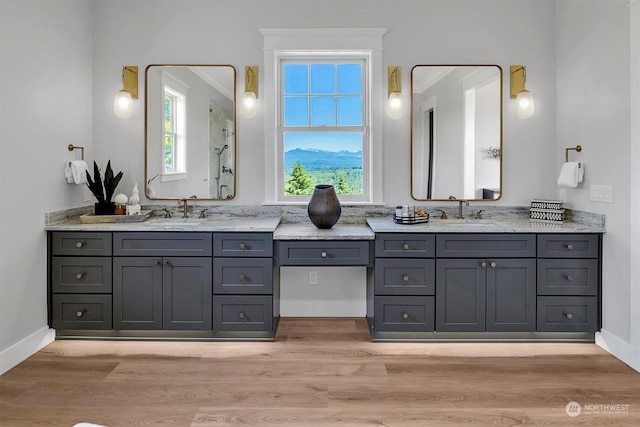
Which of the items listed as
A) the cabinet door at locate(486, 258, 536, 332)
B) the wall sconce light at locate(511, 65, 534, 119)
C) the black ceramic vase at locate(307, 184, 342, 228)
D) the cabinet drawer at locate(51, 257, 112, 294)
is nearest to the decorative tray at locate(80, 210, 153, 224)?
the cabinet drawer at locate(51, 257, 112, 294)

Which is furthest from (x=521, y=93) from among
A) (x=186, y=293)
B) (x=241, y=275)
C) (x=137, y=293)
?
(x=137, y=293)

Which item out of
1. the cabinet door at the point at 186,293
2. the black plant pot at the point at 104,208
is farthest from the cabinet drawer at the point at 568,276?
the black plant pot at the point at 104,208

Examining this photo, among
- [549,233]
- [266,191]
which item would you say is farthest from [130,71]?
[549,233]

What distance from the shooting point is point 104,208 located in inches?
136

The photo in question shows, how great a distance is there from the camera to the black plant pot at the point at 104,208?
346cm

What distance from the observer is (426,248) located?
314cm

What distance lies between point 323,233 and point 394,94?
1.26 meters

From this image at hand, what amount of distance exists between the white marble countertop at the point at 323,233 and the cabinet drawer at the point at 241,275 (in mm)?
210

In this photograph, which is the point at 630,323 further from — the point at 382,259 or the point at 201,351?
the point at 201,351

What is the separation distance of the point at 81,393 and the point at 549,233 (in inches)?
118

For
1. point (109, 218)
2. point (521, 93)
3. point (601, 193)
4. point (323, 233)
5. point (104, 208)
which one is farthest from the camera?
point (521, 93)

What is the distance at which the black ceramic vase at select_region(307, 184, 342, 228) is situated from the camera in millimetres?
3334

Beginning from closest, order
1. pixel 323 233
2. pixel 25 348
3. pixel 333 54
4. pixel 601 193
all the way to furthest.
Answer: pixel 25 348
pixel 601 193
pixel 323 233
pixel 333 54

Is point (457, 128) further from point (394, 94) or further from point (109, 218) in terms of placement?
point (109, 218)
